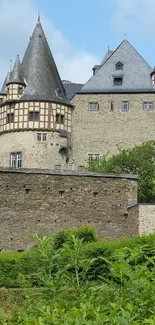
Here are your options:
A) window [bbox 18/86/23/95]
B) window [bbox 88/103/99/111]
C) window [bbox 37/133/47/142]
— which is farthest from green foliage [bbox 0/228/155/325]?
window [bbox 88/103/99/111]

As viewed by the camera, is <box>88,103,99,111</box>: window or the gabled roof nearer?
<box>88,103,99,111</box>: window

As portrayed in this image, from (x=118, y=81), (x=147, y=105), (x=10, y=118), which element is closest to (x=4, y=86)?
(x=10, y=118)

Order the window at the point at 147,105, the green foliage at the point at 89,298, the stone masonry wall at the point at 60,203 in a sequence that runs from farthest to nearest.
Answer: the window at the point at 147,105 → the stone masonry wall at the point at 60,203 → the green foliage at the point at 89,298

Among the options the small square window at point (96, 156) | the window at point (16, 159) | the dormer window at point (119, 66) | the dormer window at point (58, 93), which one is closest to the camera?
the window at point (16, 159)

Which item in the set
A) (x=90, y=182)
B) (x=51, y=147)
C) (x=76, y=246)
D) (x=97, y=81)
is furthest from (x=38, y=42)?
(x=76, y=246)

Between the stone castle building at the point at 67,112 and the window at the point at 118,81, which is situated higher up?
the window at the point at 118,81

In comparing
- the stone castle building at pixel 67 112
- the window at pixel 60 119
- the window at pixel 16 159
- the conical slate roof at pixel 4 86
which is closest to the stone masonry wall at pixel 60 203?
the stone castle building at pixel 67 112

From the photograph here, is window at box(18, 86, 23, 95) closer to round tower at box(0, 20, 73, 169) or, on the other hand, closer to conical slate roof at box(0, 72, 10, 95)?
round tower at box(0, 20, 73, 169)

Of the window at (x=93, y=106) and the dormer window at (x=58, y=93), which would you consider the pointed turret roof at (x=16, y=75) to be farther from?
the window at (x=93, y=106)

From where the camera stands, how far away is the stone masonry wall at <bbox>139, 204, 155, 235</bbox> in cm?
3862

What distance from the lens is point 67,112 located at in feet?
215

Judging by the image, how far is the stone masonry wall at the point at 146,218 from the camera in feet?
127

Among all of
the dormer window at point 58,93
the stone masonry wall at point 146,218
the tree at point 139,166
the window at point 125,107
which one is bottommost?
the stone masonry wall at point 146,218

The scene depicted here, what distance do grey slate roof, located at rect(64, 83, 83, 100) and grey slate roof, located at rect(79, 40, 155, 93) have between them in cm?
142
